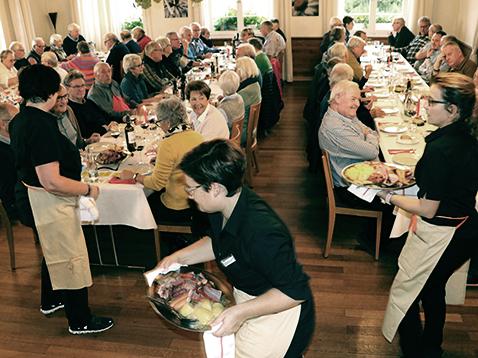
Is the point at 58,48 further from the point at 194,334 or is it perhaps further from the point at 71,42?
the point at 194,334

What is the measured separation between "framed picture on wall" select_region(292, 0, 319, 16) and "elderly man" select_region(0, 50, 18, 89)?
5567 mm

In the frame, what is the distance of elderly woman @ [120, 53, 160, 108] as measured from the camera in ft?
19.2

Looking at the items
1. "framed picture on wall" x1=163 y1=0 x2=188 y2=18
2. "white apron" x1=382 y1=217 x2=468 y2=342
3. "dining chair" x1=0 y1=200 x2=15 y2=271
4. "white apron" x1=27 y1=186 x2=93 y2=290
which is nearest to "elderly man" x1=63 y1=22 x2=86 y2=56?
"framed picture on wall" x1=163 y1=0 x2=188 y2=18

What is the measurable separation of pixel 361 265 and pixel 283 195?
1411mm

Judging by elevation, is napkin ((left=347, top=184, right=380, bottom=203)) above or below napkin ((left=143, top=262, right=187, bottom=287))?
below

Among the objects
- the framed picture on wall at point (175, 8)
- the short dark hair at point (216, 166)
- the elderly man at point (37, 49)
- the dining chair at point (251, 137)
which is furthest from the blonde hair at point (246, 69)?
the framed picture on wall at point (175, 8)

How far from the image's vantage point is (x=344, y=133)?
3.71 metres

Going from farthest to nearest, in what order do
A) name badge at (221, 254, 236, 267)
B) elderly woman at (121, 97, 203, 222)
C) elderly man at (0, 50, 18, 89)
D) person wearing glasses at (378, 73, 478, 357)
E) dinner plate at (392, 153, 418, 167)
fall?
elderly man at (0, 50, 18, 89)
dinner plate at (392, 153, 418, 167)
elderly woman at (121, 97, 203, 222)
person wearing glasses at (378, 73, 478, 357)
name badge at (221, 254, 236, 267)

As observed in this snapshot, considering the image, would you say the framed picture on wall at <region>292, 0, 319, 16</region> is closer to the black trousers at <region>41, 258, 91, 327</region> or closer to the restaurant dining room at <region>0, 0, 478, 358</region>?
the restaurant dining room at <region>0, 0, 478, 358</region>

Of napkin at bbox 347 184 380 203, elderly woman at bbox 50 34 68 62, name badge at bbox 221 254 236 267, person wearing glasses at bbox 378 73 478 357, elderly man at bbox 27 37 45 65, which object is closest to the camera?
name badge at bbox 221 254 236 267

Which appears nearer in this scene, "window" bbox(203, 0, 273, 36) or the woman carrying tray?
the woman carrying tray

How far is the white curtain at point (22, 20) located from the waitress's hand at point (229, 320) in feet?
31.8

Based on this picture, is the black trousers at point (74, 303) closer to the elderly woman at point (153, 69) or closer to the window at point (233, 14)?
the elderly woman at point (153, 69)

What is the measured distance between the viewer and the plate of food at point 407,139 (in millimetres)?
4012
